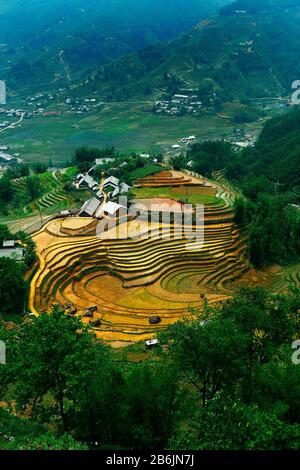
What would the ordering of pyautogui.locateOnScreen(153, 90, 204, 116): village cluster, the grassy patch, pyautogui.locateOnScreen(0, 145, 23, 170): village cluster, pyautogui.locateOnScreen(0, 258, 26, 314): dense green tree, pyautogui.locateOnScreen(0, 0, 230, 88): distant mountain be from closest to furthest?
pyautogui.locateOnScreen(0, 258, 26, 314): dense green tree
the grassy patch
pyautogui.locateOnScreen(0, 145, 23, 170): village cluster
pyautogui.locateOnScreen(153, 90, 204, 116): village cluster
pyautogui.locateOnScreen(0, 0, 230, 88): distant mountain

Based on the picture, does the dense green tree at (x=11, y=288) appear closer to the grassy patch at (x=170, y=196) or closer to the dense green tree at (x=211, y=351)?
the dense green tree at (x=211, y=351)

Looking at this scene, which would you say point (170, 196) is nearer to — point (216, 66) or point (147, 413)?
point (147, 413)

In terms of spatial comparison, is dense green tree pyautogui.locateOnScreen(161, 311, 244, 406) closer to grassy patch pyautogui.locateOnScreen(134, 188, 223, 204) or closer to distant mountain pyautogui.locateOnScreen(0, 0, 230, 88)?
grassy patch pyautogui.locateOnScreen(134, 188, 223, 204)

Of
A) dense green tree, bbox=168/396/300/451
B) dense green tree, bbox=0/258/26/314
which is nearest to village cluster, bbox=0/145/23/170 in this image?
dense green tree, bbox=0/258/26/314

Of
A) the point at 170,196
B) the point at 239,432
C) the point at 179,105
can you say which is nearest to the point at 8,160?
the point at 170,196

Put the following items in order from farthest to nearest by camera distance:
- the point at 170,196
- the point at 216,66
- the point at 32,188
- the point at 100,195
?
the point at 216,66 < the point at 32,188 < the point at 100,195 < the point at 170,196

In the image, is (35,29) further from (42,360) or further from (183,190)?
(42,360)
